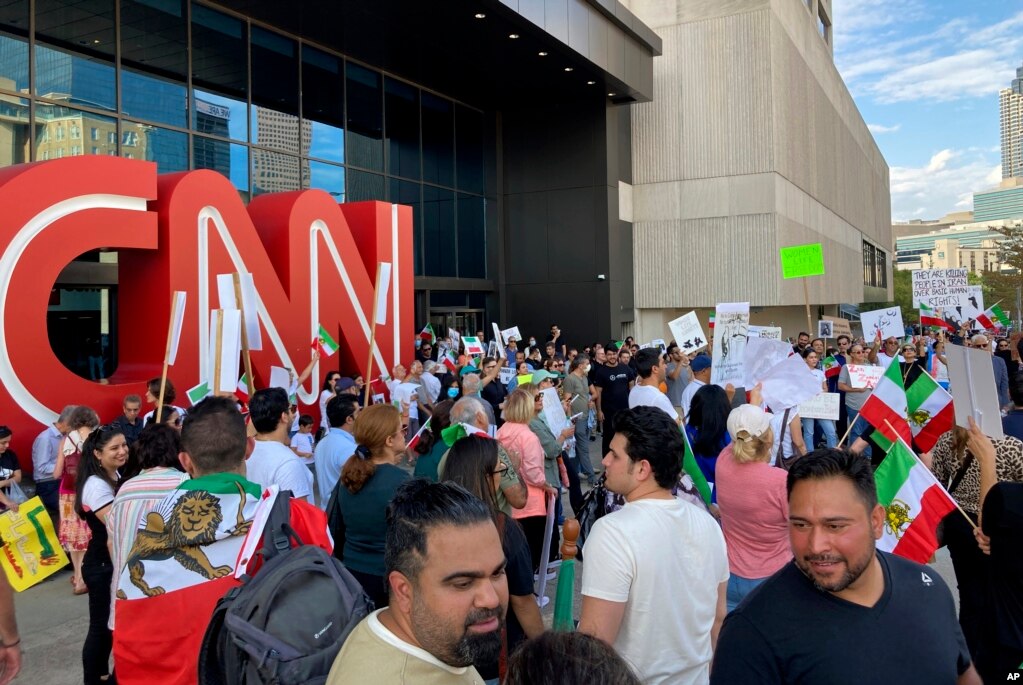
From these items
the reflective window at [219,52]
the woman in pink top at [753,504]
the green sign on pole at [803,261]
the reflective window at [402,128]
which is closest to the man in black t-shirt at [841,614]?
the woman in pink top at [753,504]

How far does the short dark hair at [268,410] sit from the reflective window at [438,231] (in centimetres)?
1763

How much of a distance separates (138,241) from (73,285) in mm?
3633

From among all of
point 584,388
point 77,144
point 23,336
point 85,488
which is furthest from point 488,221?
point 85,488

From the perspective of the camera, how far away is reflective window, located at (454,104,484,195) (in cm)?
2372

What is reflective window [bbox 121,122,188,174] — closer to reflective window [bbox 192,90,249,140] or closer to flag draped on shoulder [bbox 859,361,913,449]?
reflective window [bbox 192,90,249,140]

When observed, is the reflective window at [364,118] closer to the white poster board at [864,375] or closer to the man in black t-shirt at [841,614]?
the white poster board at [864,375]

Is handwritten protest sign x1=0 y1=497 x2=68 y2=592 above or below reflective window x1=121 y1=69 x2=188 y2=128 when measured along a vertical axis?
below

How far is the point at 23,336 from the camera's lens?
9172 mm

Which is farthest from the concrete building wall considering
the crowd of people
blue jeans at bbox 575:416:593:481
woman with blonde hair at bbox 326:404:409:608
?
woman with blonde hair at bbox 326:404:409:608

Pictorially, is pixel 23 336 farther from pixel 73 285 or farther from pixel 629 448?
pixel 629 448

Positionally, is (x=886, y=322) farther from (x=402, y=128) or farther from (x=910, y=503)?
(x=402, y=128)

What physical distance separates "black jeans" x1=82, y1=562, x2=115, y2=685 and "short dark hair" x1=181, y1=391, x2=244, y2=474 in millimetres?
1522

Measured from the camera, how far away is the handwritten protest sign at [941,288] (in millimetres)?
16203

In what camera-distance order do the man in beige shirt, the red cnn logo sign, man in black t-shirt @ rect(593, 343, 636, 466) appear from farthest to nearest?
man in black t-shirt @ rect(593, 343, 636, 466) < the red cnn logo sign < the man in beige shirt
